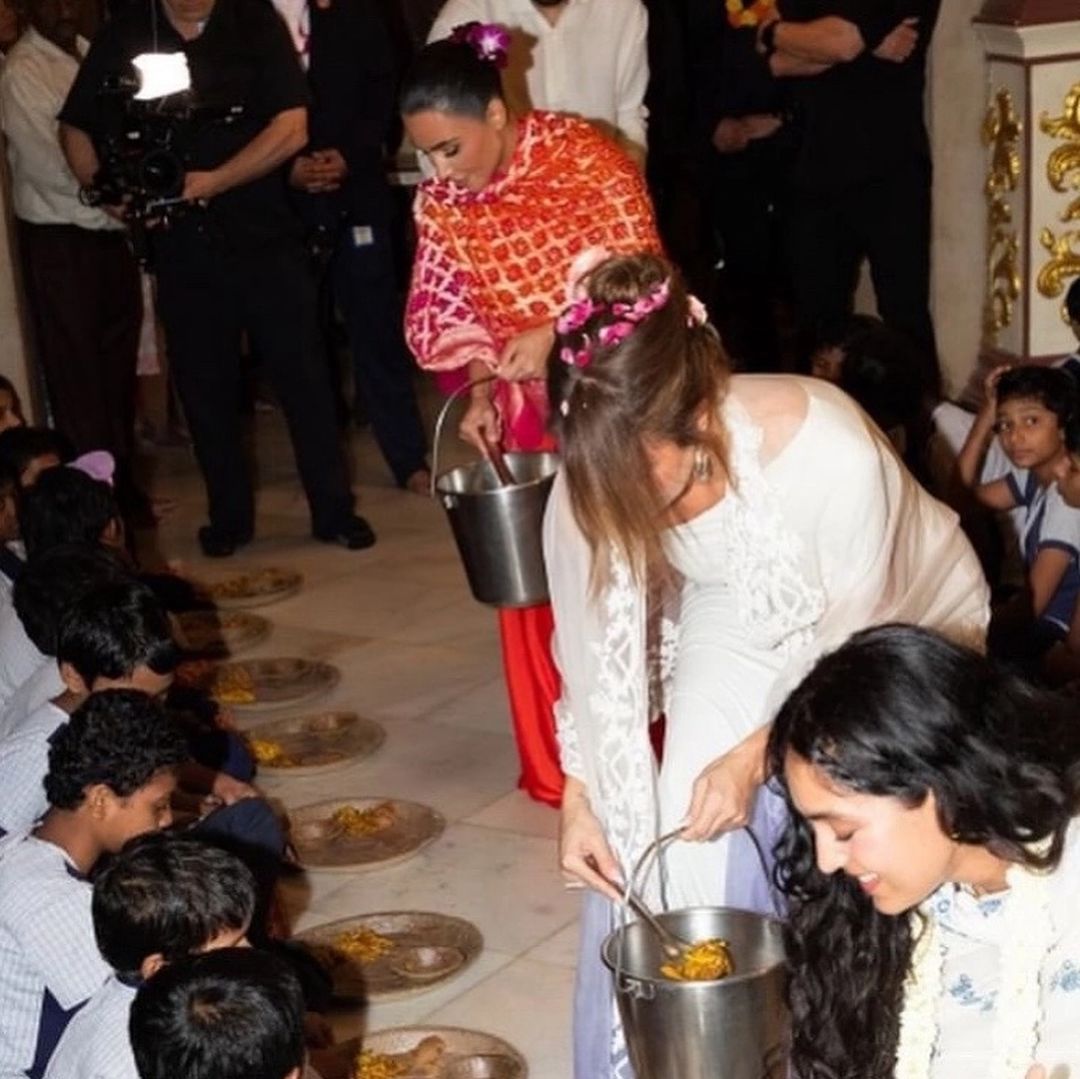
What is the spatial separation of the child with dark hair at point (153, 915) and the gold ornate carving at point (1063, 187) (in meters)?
3.71

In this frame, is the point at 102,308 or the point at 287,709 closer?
the point at 287,709

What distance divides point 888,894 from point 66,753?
163 cm

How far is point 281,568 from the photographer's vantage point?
24.5 feet

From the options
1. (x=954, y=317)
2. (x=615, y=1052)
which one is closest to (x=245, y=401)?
(x=954, y=317)

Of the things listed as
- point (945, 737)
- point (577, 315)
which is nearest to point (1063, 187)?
point (577, 315)

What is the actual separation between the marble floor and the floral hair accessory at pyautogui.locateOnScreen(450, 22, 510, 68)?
1.67m

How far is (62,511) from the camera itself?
5.29 meters

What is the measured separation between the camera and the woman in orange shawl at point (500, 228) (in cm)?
481

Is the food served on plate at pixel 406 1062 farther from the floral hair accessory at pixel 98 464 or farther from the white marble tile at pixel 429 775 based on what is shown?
the floral hair accessory at pixel 98 464

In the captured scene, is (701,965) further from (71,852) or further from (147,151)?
(147,151)

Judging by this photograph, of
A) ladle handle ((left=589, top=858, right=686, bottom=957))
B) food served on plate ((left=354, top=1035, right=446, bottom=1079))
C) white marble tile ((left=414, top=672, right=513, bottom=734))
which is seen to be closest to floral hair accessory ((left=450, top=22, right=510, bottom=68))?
white marble tile ((left=414, top=672, right=513, bottom=734))

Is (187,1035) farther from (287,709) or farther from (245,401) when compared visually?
(245,401)

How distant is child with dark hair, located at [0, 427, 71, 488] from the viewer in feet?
19.1

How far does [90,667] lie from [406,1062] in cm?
92
